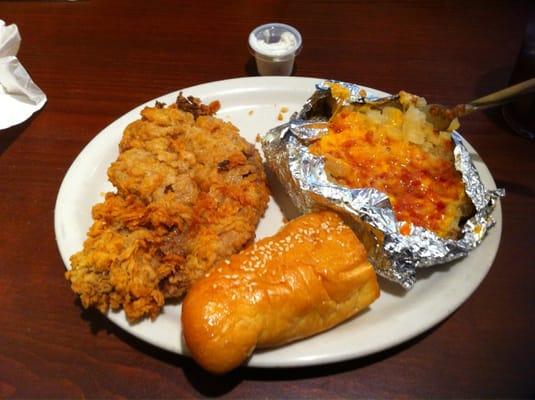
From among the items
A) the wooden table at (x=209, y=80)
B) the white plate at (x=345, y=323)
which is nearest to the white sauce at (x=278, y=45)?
the wooden table at (x=209, y=80)

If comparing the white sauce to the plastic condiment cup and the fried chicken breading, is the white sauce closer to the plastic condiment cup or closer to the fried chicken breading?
the plastic condiment cup

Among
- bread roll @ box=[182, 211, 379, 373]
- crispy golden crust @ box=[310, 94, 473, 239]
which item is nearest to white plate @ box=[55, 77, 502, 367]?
bread roll @ box=[182, 211, 379, 373]

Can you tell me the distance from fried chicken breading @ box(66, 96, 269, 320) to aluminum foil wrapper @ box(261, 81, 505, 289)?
188 millimetres

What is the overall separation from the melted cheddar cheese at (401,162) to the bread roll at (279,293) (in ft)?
0.73

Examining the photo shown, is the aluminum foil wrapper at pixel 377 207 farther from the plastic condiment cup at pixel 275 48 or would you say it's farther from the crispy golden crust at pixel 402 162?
the plastic condiment cup at pixel 275 48

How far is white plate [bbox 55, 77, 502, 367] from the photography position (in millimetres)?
1411

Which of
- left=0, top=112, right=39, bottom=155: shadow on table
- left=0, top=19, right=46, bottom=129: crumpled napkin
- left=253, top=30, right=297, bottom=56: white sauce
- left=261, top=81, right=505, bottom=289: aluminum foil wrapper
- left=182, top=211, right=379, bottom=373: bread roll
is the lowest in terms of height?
left=0, top=112, right=39, bottom=155: shadow on table

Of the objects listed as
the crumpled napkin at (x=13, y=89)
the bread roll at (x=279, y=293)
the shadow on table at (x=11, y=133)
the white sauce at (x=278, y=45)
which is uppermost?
the white sauce at (x=278, y=45)

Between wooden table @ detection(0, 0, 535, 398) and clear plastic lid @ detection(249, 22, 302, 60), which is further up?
clear plastic lid @ detection(249, 22, 302, 60)

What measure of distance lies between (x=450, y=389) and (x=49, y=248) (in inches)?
61.7

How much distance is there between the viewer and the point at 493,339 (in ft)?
5.06

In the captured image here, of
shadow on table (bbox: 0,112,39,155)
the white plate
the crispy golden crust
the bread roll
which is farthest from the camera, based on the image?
shadow on table (bbox: 0,112,39,155)

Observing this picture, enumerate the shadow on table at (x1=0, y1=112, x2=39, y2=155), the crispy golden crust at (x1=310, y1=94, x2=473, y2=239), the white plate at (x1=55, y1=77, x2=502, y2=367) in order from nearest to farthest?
1. the white plate at (x1=55, y1=77, x2=502, y2=367)
2. the crispy golden crust at (x1=310, y1=94, x2=473, y2=239)
3. the shadow on table at (x1=0, y1=112, x2=39, y2=155)

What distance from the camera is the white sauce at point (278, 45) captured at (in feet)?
7.55
